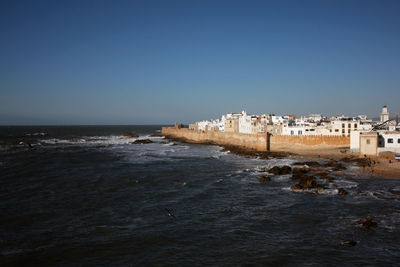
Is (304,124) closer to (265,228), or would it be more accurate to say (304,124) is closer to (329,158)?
(329,158)

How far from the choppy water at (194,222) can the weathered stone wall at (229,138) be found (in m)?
26.4

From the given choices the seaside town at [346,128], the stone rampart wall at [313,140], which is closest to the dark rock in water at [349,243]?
the seaside town at [346,128]

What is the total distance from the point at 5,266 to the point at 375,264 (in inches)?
596

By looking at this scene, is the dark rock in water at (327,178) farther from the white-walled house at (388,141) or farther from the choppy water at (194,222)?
the white-walled house at (388,141)

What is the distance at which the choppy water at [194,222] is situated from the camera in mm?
13562

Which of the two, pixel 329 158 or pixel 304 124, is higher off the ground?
pixel 304 124

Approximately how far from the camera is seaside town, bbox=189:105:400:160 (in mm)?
38688

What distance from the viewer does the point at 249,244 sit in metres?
14.8

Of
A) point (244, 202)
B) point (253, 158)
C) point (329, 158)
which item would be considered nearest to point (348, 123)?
point (329, 158)

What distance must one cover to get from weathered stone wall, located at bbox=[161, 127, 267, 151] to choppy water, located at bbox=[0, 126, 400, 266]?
2640 centimetres

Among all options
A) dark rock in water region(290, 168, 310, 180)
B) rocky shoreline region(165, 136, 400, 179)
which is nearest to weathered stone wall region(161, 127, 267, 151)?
rocky shoreline region(165, 136, 400, 179)

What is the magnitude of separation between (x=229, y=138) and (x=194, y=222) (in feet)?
185

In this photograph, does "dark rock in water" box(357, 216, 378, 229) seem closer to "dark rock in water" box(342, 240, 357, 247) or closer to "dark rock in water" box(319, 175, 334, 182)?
"dark rock in water" box(342, 240, 357, 247)

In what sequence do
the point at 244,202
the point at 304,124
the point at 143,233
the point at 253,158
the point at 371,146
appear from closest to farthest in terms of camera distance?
1. the point at 143,233
2. the point at 244,202
3. the point at 371,146
4. the point at 253,158
5. the point at 304,124
